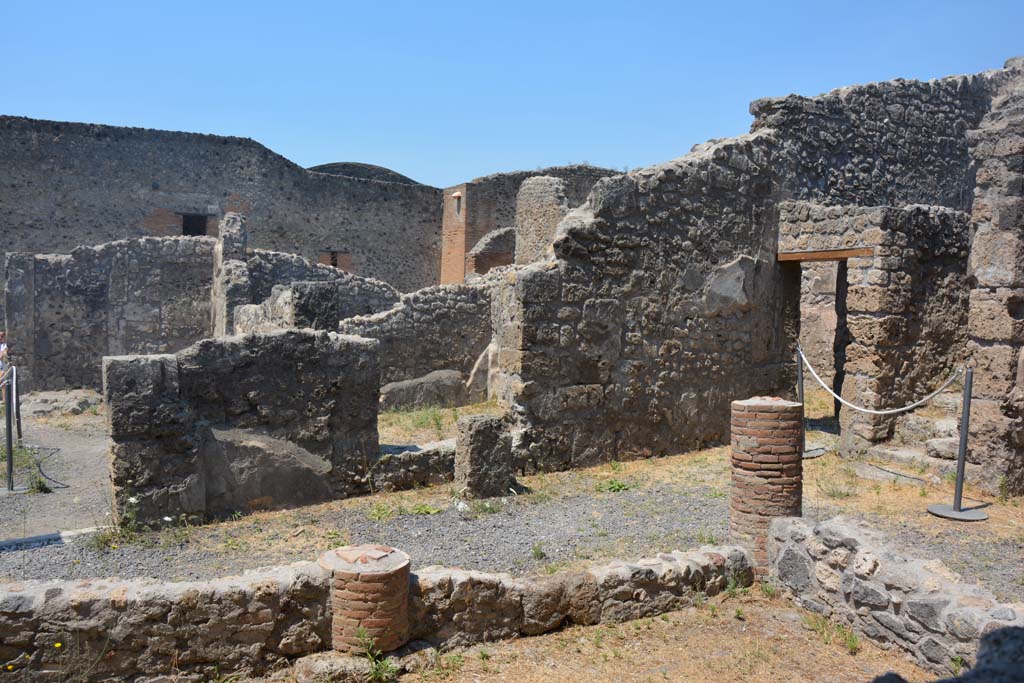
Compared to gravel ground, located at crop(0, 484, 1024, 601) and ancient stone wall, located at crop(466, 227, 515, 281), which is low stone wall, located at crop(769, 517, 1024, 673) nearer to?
gravel ground, located at crop(0, 484, 1024, 601)

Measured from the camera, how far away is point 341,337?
7.04 m

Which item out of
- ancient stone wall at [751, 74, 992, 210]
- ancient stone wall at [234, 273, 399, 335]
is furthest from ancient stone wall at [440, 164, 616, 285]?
ancient stone wall at [751, 74, 992, 210]

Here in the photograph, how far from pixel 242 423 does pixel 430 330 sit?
205 inches

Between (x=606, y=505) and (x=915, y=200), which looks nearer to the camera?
(x=606, y=505)

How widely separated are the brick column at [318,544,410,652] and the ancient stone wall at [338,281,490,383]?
702 cm

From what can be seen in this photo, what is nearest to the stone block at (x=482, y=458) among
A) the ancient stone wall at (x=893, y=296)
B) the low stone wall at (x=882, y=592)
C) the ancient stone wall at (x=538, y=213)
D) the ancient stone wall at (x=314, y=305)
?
the ancient stone wall at (x=314, y=305)

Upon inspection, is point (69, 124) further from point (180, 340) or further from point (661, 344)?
point (661, 344)

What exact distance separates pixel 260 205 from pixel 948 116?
18.4 m

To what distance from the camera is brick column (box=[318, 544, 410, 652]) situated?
4152 mm

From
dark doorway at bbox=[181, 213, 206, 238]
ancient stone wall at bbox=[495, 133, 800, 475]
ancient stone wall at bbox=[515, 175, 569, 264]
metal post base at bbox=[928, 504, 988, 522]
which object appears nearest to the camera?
metal post base at bbox=[928, 504, 988, 522]

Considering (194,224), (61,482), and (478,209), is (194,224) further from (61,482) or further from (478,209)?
(61,482)

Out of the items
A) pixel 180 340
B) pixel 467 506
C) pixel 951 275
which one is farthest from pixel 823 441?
pixel 180 340

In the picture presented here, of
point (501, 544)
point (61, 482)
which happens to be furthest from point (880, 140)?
point (61, 482)

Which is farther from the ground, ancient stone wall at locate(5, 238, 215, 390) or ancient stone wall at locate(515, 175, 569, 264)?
ancient stone wall at locate(515, 175, 569, 264)
